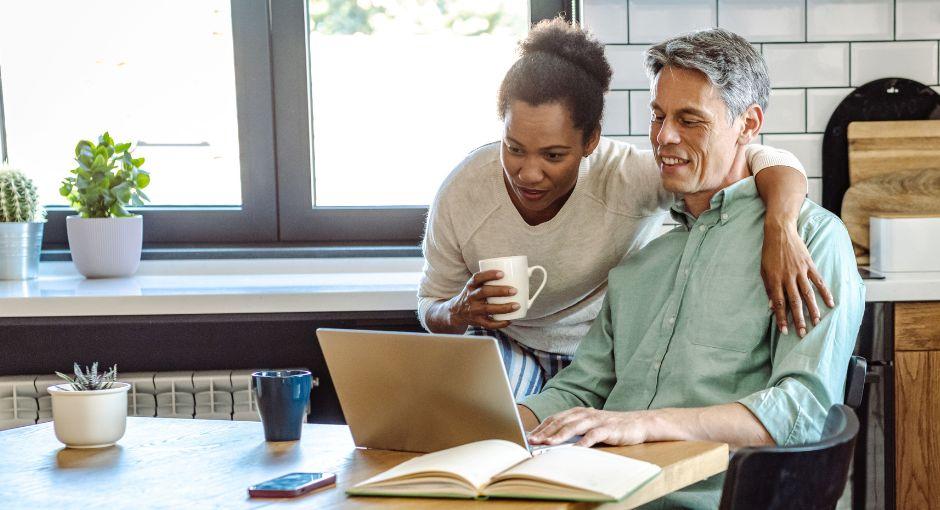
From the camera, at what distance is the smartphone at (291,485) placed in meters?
1.05

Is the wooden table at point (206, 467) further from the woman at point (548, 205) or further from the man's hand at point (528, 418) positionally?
the woman at point (548, 205)

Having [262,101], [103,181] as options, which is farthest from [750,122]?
[103,181]

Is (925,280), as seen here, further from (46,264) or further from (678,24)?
(46,264)

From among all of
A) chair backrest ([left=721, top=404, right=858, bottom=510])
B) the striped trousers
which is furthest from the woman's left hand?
the striped trousers

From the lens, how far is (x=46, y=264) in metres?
2.72

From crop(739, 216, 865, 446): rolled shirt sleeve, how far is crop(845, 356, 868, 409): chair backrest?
0.05 m

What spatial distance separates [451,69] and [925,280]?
1.31 metres

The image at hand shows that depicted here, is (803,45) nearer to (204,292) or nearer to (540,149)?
(540,149)

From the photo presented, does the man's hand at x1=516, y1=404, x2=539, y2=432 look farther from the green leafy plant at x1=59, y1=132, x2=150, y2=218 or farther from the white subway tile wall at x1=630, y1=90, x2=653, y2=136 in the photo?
the green leafy plant at x1=59, y1=132, x2=150, y2=218

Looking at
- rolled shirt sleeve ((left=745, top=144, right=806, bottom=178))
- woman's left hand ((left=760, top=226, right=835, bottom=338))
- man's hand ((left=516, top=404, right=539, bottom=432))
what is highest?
rolled shirt sleeve ((left=745, top=144, right=806, bottom=178))

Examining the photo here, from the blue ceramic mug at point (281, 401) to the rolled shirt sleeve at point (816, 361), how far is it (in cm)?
59

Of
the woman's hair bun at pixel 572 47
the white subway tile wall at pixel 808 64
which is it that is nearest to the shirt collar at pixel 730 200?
the woman's hair bun at pixel 572 47

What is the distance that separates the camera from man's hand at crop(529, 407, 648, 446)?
1.21 metres

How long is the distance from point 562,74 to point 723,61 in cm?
31
